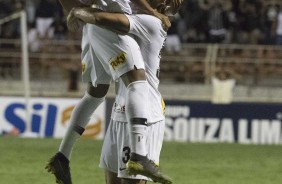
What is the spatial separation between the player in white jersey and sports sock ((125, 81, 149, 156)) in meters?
0.17

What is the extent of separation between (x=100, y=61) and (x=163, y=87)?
14527 millimetres

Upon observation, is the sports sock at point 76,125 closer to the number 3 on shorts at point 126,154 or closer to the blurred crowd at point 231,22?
the number 3 on shorts at point 126,154

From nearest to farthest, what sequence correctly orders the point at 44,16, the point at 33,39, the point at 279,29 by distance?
1. the point at 33,39
2. the point at 279,29
3. the point at 44,16

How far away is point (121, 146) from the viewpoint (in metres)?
6.62

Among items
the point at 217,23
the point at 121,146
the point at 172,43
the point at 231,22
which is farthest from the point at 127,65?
the point at 231,22

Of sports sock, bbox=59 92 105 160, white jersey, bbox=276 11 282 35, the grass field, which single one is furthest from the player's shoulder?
white jersey, bbox=276 11 282 35

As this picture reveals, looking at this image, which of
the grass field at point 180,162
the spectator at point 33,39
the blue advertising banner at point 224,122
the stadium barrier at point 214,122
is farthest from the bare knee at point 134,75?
the spectator at point 33,39

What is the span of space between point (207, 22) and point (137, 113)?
16.4 meters

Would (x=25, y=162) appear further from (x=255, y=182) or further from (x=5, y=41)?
(x=5, y=41)

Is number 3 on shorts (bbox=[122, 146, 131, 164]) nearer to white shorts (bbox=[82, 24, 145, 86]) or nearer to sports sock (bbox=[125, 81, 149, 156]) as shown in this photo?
sports sock (bbox=[125, 81, 149, 156])

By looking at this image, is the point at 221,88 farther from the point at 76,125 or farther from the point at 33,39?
the point at 76,125

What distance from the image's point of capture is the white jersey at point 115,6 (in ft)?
21.2

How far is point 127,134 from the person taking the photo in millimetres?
6602

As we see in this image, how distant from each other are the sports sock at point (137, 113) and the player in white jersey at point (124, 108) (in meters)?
0.17
